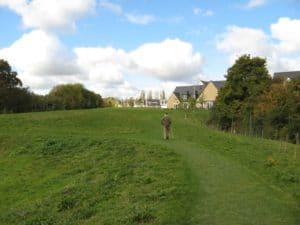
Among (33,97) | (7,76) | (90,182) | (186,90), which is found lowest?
(90,182)

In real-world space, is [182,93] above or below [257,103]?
above

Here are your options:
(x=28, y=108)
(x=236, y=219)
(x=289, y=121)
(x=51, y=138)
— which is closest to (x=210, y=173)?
(x=236, y=219)

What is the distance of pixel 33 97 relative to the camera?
276ft

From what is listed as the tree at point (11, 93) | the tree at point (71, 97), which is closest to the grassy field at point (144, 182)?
the tree at point (11, 93)

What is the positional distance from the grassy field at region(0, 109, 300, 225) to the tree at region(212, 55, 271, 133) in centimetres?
2596

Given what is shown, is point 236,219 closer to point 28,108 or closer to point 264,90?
point 264,90

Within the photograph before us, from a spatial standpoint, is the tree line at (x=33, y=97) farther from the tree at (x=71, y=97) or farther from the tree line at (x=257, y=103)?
the tree line at (x=257, y=103)

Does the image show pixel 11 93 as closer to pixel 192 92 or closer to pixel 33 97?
pixel 33 97

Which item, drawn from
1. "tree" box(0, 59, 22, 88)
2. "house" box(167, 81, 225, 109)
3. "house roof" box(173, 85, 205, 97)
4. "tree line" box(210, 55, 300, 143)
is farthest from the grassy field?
"house roof" box(173, 85, 205, 97)

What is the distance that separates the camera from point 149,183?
15.7 m

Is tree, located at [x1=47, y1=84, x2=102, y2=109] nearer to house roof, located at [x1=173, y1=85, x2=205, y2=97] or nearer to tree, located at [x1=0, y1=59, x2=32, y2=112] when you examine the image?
tree, located at [x1=0, y1=59, x2=32, y2=112]

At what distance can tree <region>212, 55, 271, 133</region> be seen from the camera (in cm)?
5744

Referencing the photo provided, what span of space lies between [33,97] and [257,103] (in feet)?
157

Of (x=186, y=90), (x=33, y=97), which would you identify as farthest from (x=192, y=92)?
(x=33, y=97)
